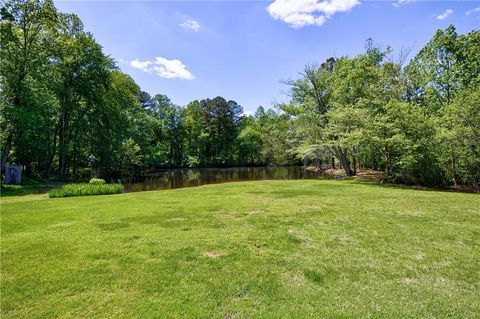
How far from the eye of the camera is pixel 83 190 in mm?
13977

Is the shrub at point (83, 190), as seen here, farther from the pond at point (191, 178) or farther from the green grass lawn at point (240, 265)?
the green grass lawn at point (240, 265)

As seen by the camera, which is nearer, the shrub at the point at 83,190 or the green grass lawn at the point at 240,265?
the green grass lawn at the point at 240,265

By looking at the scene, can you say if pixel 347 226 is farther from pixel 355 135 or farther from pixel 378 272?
pixel 355 135

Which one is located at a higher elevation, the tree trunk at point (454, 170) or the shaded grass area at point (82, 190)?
the tree trunk at point (454, 170)

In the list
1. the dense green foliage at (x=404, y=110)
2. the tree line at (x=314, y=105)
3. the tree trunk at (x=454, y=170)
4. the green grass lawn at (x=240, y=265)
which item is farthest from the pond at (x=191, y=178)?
the green grass lawn at (x=240, y=265)

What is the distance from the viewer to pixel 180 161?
56.5 m

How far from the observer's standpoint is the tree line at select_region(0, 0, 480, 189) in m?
17.1

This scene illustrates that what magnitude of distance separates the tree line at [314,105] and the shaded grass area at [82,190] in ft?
27.7

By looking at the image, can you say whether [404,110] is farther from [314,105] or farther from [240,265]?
[240,265]

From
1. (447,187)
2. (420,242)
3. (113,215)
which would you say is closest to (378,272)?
(420,242)

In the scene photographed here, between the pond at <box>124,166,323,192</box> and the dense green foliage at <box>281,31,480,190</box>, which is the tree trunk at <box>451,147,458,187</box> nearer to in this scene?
the dense green foliage at <box>281,31,480,190</box>

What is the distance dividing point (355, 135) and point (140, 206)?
16009 mm

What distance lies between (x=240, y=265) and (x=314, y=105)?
24565mm

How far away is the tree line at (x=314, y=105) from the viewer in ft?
56.0
